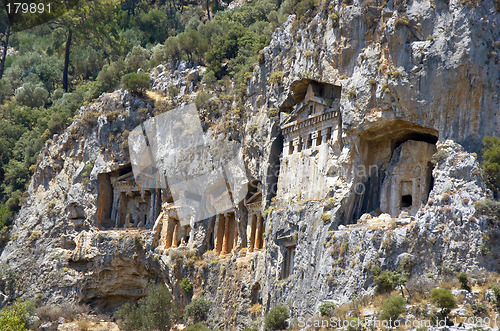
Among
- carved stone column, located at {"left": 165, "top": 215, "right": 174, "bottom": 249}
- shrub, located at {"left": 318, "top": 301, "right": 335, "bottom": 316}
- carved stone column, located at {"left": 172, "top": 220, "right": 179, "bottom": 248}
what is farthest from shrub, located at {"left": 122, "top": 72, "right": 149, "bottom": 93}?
shrub, located at {"left": 318, "top": 301, "right": 335, "bottom": 316}

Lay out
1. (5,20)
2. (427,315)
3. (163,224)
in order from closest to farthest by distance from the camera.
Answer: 1. (427,315)
2. (163,224)
3. (5,20)

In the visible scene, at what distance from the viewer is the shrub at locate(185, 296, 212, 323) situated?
55.6m

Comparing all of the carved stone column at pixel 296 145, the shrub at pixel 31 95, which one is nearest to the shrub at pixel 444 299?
the carved stone column at pixel 296 145

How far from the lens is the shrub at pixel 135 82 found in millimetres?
70125

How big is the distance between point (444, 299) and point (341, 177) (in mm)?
12701

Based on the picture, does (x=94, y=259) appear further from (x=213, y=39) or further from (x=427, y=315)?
(x=427, y=315)

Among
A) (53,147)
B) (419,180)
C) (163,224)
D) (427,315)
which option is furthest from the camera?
(53,147)

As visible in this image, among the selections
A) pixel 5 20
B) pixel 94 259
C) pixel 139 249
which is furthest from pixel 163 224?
pixel 5 20

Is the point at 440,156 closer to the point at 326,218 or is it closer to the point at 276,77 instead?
the point at 326,218

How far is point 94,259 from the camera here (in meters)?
65.9

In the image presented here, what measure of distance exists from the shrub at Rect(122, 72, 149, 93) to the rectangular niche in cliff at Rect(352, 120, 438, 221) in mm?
29260

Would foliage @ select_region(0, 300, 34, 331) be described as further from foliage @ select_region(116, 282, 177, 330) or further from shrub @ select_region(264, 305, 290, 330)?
shrub @ select_region(264, 305, 290, 330)

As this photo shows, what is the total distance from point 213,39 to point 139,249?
990 inches

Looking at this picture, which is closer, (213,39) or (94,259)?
(94,259)
